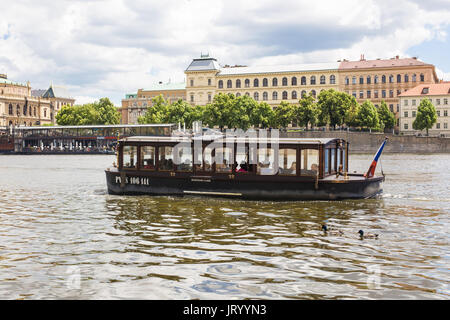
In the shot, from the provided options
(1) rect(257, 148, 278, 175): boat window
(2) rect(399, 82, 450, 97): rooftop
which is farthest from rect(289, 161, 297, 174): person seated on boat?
(2) rect(399, 82, 450, 97): rooftop

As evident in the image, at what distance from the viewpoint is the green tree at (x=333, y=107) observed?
343 feet

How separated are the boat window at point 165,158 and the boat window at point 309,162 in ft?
19.9

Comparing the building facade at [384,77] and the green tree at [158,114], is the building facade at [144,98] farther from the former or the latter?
the building facade at [384,77]

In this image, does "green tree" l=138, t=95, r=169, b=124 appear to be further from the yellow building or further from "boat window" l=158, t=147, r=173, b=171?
"boat window" l=158, t=147, r=173, b=171

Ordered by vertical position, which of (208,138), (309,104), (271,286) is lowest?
(271,286)

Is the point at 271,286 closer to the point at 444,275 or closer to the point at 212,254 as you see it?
the point at 212,254

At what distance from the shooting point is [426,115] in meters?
109

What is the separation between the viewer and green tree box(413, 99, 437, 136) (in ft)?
356

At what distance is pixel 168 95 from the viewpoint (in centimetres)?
17962

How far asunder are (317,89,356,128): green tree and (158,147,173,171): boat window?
8562cm

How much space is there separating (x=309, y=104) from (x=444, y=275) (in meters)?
98.9

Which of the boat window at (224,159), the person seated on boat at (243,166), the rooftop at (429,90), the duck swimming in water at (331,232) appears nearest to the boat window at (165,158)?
the boat window at (224,159)
